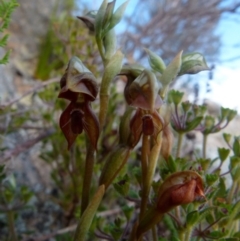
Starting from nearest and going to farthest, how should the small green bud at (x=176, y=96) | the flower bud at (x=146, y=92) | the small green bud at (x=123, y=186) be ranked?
the flower bud at (x=146, y=92), the small green bud at (x=123, y=186), the small green bud at (x=176, y=96)

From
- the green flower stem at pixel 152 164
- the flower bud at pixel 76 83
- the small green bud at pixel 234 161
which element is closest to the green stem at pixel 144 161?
the green flower stem at pixel 152 164

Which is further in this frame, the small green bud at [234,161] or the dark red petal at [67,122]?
the small green bud at [234,161]

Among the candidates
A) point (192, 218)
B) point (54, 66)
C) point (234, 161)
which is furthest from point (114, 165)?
point (54, 66)

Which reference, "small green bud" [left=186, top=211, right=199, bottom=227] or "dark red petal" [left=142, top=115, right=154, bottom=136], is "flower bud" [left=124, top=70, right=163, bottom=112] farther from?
"small green bud" [left=186, top=211, right=199, bottom=227]

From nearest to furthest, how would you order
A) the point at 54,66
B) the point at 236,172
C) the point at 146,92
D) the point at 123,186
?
the point at 146,92 → the point at 123,186 → the point at 236,172 → the point at 54,66

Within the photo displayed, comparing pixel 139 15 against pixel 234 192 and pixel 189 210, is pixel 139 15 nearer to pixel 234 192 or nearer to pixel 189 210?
pixel 234 192

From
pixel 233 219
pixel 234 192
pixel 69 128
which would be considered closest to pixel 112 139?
pixel 234 192

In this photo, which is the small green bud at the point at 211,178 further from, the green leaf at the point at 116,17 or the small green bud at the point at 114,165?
the green leaf at the point at 116,17

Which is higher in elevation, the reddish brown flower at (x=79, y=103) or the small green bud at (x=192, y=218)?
the reddish brown flower at (x=79, y=103)

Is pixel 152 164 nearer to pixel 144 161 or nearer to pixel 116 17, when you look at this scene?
pixel 144 161
